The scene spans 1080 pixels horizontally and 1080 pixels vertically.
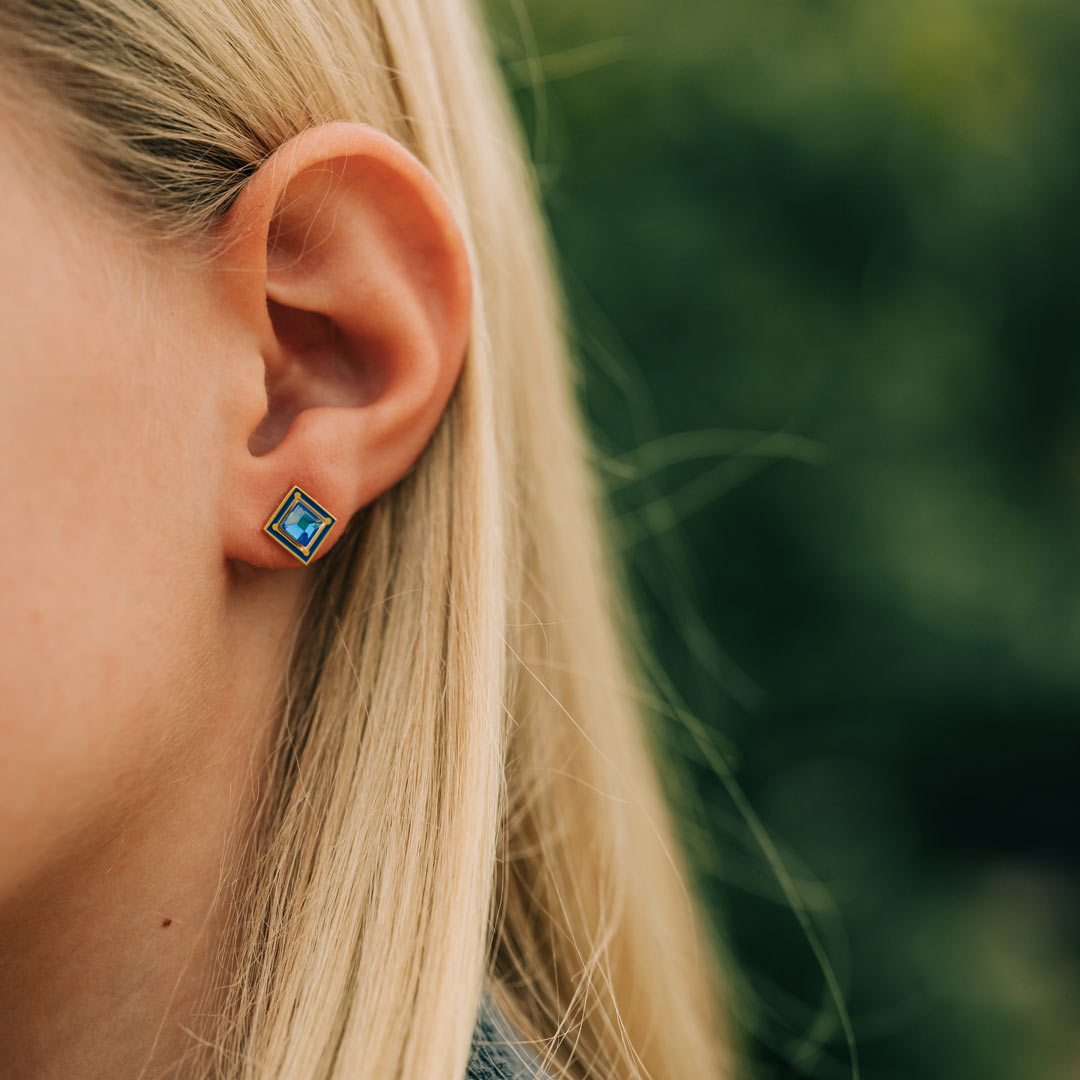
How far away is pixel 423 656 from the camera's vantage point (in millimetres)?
1177

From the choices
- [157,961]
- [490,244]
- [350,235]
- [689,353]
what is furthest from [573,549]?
[689,353]

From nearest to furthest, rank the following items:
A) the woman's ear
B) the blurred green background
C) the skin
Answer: the skin
the woman's ear
the blurred green background

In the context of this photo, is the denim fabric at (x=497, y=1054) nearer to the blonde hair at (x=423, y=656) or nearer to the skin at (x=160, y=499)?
the blonde hair at (x=423, y=656)

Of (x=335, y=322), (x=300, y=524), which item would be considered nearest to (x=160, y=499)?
(x=300, y=524)

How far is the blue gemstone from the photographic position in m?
1.05

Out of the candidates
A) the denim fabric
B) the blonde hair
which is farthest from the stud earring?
the denim fabric

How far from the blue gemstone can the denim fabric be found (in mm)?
541

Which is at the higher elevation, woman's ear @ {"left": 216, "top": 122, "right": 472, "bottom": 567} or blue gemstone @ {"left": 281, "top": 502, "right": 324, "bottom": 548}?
woman's ear @ {"left": 216, "top": 122, "right": 472, "bottom": 567}

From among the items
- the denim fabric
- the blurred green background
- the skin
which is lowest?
the denim fabric

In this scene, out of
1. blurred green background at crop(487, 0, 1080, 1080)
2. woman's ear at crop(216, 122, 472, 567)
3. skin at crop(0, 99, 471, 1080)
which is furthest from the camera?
blurred green background at crop(487, 0, 1080, 1080)

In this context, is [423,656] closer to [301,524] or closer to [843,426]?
[301,524]

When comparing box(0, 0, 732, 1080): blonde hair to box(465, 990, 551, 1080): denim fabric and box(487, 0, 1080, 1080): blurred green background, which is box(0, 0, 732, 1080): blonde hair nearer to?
box(465, 990, 551, 1080): denim fabric

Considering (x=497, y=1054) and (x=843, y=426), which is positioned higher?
(x=843, y=426)

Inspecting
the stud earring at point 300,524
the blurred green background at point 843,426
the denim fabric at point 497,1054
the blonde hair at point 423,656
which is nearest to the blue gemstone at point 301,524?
the stud earring at point 300,524
